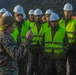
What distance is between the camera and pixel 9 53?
4629 millimetres

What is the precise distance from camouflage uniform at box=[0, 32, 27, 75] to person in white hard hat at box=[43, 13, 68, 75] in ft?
Result: 11.3

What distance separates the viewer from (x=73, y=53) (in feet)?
29.6

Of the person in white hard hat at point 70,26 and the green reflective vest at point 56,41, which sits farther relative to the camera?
the person in white hard hat at point 70,26

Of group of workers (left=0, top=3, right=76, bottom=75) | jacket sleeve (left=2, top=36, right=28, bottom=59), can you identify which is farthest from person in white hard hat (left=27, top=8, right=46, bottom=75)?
jacket sleeve (left=2, top=36, right=28, bottom=59)

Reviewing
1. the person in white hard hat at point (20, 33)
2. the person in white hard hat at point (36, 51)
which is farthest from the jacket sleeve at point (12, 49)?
the person in white hard hat at point (36, 51)

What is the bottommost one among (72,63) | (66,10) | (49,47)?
(72,63)

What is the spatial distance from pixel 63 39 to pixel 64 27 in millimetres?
731

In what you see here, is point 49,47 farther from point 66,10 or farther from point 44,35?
point 66,10

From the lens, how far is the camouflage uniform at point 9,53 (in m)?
4.62

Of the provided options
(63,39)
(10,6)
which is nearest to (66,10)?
(63,39)

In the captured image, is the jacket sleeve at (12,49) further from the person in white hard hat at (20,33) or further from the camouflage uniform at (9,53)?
the person in white hard hat at (20,33)

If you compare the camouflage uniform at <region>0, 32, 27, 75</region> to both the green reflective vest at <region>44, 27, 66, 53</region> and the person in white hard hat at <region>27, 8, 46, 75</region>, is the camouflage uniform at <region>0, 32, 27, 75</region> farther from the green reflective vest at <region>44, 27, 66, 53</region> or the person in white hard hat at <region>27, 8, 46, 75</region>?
the person in white hard hat at <region>27, 8, 46, 75</region>

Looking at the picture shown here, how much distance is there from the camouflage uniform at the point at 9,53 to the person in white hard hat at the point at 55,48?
343cm

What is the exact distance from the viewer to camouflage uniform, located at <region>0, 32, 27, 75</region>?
4.62 meters
